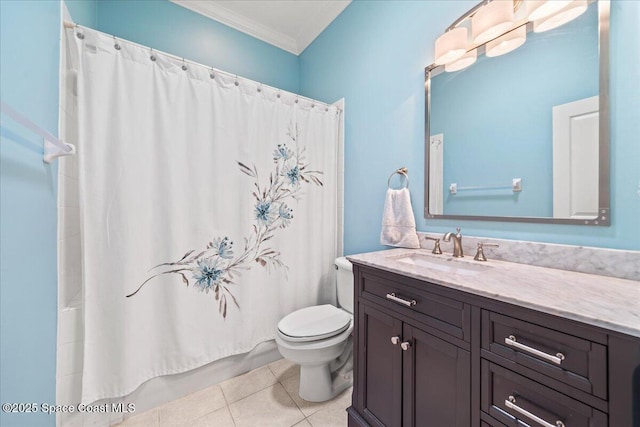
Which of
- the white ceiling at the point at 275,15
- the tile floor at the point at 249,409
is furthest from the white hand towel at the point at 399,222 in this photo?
the white ceiling at the point at 275,15

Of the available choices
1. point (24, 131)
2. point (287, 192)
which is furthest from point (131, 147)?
point (287, 192)

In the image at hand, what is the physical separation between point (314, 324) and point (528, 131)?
142 cm

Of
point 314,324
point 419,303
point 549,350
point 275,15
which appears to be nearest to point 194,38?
point 275,15

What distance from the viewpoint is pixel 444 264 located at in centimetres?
112

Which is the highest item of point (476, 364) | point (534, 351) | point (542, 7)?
point (542, 7)

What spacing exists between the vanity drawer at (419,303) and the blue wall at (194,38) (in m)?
2.16

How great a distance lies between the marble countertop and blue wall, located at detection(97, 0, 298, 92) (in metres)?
2.17

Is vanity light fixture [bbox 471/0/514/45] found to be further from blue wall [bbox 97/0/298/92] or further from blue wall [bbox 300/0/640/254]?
blue wall [bbox 97/0/298/92]

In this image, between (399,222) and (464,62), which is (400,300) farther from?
(464,62)

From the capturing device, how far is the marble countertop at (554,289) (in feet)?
1.69

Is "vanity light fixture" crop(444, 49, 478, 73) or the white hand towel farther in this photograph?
the white hand towel

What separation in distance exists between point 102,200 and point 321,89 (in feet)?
6.00

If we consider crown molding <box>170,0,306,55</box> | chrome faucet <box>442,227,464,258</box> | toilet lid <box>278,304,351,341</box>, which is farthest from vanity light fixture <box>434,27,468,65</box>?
crown molding <box>170,0,306,55</box>

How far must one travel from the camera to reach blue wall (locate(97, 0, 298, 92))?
1708 millimetres
